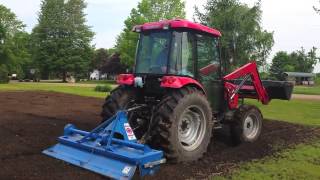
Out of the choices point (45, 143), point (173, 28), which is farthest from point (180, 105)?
point (45, 143)

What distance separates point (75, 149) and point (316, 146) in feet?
17.3

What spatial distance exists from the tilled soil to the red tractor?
45 cm

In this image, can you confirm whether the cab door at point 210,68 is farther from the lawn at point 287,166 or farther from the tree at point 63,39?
the tree at point 63,39

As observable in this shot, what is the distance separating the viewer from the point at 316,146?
9898mm

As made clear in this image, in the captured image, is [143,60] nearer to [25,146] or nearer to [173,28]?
[173,28]

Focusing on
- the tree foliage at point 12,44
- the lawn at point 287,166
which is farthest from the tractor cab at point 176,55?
the tree foliage at point 12,44

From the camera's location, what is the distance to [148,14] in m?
50.6

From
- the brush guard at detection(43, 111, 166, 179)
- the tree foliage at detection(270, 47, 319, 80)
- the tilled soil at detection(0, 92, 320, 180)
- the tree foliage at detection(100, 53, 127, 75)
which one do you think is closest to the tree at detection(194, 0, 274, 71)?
the tilled soil at detection(0, 92, 320, 180)

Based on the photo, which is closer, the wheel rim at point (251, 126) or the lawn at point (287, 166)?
the lawn at point (287, 166)

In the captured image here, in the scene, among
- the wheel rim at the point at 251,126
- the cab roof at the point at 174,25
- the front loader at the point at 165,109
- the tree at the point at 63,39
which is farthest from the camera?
the tree at the point at 63,39

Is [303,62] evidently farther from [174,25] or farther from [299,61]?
[174,25]

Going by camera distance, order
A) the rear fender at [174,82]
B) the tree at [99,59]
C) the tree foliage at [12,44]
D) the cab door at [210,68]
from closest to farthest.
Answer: the rear fender at [174,82], the cab door at [210,68], the tree foliage at [12,44], the tree at [99,59]

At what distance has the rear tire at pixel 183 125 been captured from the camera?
25.1 feet

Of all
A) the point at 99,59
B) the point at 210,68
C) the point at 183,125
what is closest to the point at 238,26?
the point at 210,68
